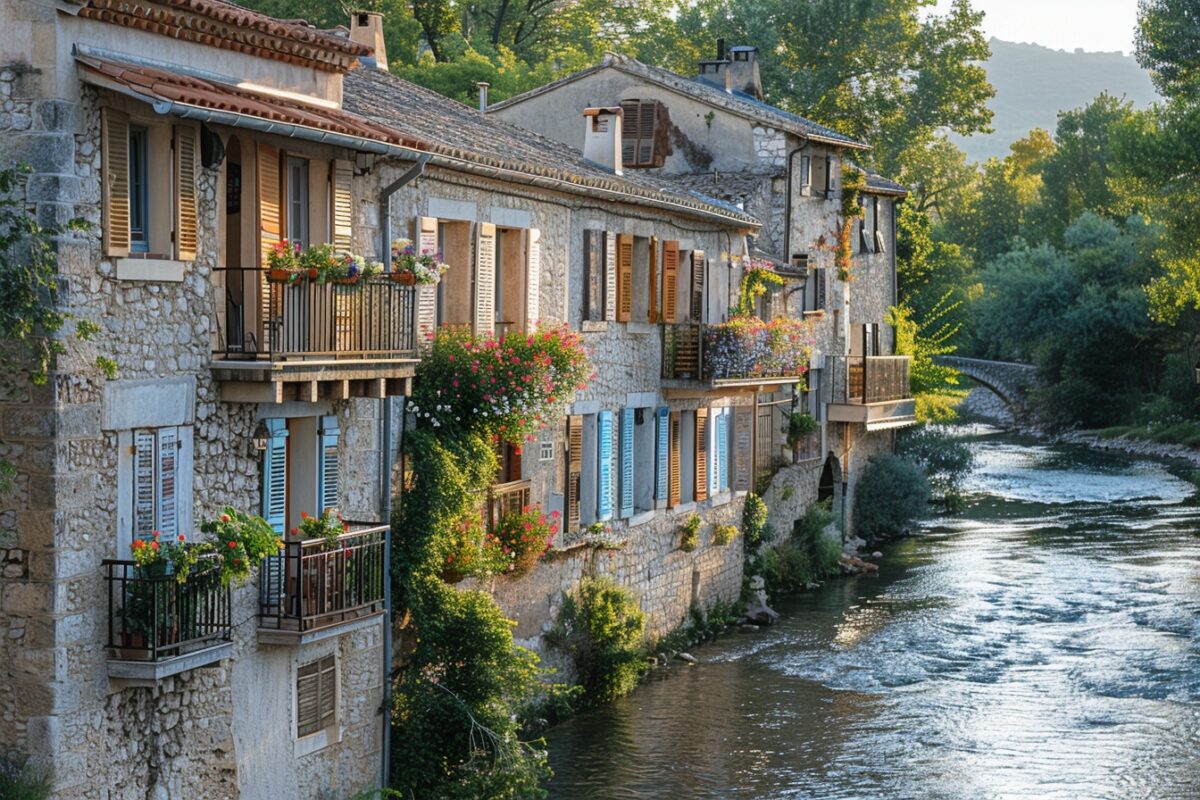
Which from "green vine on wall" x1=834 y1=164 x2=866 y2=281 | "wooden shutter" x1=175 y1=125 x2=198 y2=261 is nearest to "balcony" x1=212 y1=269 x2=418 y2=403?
"wooden shutter" x1=175 y1=125 x2=198 y2=261

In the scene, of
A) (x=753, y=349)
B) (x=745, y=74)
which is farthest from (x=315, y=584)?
(x=745, y=74)

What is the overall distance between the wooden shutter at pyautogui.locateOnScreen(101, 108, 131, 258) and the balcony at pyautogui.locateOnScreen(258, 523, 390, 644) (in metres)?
3.31

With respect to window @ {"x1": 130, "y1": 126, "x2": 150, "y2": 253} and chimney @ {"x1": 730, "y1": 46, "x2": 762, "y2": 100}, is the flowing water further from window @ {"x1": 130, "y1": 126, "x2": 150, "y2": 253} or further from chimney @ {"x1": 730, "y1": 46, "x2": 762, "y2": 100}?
chimney @ {"x1": 730, "y1": 46, "x2": 762, "y2": 100}

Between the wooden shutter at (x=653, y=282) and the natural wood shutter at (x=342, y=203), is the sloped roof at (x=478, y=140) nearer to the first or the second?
the wooden shutter at (x=653, y=282)

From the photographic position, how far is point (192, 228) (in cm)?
1505

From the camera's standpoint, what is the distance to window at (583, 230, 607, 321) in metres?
24.2

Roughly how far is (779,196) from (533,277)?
50.9 feet

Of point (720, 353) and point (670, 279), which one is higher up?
point (670, 279)

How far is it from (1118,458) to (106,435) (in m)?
49.6

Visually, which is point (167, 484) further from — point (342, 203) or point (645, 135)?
point (645, 135)

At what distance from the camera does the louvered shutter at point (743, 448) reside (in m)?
31.3

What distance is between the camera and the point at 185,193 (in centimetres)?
1491

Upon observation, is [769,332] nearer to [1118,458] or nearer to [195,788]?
[195,788]

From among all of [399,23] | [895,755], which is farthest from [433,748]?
[399,23]
